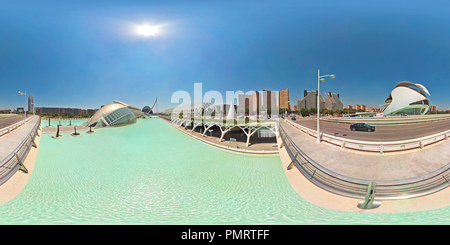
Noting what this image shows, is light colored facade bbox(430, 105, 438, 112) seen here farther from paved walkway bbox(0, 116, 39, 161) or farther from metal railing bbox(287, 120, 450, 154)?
paved walkway bbox(0, 116, 39, 161)

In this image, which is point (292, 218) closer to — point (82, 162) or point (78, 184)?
point (78, 184)

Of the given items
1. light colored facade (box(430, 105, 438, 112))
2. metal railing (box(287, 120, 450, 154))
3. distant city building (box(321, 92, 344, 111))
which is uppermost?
distant city building (box(321, 92, 344, 111))

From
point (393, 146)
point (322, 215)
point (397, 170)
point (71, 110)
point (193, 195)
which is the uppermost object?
point (71, 110)

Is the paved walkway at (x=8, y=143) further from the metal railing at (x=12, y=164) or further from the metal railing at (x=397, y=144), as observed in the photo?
the metal railing at (x=397, y=144)

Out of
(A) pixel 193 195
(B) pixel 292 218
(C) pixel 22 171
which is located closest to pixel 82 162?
(C) pixel 22 171

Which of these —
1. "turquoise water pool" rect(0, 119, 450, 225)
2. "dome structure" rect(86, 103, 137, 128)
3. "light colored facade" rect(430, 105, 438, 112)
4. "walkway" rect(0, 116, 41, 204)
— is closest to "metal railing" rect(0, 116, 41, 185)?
"walkway" rect(0, 116, 41, 204)

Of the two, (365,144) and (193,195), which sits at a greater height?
(365,144)

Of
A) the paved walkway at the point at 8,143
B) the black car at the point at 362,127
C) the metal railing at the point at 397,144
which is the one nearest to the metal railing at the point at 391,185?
the metal railing at the point at 397,144
